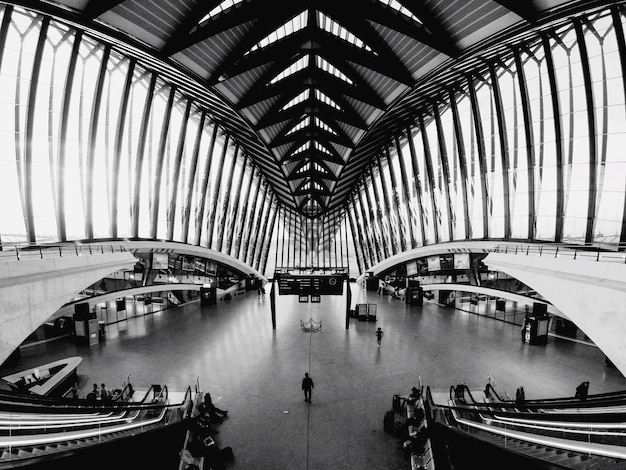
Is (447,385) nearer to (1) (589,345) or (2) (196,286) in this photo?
(1) (589,345)

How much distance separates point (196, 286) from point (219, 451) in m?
20.8

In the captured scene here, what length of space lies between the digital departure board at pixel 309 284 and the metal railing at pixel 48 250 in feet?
27.4

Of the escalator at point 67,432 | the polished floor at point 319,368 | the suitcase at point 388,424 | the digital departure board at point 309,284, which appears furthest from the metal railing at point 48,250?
the suitcase at point 388,424

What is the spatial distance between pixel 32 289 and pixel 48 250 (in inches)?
244

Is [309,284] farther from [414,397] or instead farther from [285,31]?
[285,31]

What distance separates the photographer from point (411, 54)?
12039 mm

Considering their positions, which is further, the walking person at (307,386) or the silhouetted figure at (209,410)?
the walking person at (307,386)

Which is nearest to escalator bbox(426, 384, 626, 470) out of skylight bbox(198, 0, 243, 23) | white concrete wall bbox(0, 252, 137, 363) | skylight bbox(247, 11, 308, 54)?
white concrete wall bbox(0, 252, 137, 363)

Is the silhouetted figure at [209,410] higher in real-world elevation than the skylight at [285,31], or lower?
lower

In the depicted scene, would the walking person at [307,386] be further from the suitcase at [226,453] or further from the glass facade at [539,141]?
the glass facade at [539,141]

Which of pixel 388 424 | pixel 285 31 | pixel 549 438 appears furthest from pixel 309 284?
pixel 549 438

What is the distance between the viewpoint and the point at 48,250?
12.0 meters

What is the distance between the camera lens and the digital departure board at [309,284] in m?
17.8

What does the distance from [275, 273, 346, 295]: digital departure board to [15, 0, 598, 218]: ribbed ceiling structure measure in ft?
28.9
